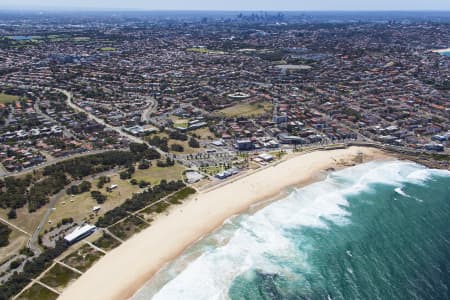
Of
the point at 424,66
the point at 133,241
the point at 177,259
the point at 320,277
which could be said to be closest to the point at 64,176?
the point at 133,241

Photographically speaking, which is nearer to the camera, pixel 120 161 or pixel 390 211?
pixel 390 211

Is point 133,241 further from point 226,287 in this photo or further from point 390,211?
point 390,211

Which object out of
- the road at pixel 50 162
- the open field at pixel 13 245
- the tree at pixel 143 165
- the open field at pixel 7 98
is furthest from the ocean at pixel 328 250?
the open field at pixel 7 98

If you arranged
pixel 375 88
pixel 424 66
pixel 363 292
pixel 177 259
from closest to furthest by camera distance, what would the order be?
pixel 363 292 < pixel 177 259 < pixel 375 88 < pixel 424 66

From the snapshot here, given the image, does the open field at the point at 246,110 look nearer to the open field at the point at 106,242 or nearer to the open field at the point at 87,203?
the open field at the point at 87,203

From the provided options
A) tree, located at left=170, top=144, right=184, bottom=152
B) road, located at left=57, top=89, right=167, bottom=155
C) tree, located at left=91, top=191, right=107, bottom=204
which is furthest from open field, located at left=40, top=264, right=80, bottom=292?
tree, located at left=170, top=144, right=184, bottom=152

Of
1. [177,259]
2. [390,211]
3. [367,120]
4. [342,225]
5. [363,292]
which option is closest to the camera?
[363,292]
